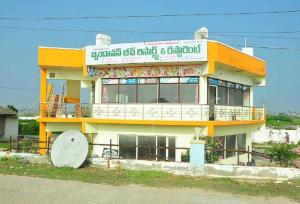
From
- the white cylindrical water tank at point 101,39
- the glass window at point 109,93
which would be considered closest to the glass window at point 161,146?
the glass window at point 109,93

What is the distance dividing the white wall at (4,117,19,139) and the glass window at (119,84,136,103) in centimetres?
2609

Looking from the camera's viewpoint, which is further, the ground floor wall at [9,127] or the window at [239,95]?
the ground floor wall at [9,127]

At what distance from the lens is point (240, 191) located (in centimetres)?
1404

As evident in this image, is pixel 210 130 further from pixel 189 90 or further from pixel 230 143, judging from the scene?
pixel 230 143

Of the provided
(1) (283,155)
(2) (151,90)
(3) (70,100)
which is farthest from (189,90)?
(3) (70,100)

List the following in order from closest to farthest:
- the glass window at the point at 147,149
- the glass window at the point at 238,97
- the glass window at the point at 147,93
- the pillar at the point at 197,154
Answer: the pillar at the point at 197,154
the glass window at the point at 147,149
the glass window at the point at 147,93
the glass window at the point at 238,97

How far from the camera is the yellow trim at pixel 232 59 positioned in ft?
65.5

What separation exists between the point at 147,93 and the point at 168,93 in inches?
45.3

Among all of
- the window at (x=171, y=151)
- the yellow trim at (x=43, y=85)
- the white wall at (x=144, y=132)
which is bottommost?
the window at (x=171, y=151)

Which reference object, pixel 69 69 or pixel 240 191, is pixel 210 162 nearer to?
pixel 240 191

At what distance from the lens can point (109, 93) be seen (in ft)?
75.3

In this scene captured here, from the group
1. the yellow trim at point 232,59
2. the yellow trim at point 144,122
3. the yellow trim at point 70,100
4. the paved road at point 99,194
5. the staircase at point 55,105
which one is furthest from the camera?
the yellow trim at point 70,100

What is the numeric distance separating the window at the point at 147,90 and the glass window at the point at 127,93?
1.12ft

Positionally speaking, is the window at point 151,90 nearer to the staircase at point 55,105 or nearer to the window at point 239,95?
the staircase at point 55,105
